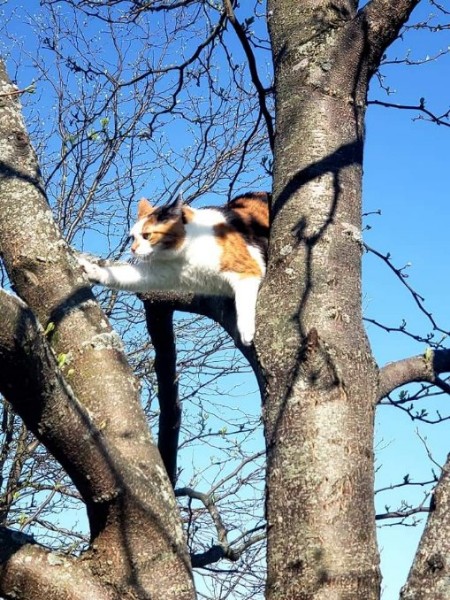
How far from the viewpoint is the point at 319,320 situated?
1.77 m

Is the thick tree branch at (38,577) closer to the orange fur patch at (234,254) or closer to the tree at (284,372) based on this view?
the tree at (284,372)

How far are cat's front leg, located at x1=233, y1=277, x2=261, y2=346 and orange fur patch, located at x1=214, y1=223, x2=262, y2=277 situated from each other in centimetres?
9

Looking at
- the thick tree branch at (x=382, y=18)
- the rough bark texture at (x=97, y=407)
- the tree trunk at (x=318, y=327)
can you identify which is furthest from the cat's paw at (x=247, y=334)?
the thick tree branch at (x=382, y=18)

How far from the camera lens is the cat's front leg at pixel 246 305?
6.91ft

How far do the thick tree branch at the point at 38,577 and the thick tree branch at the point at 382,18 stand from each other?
5.21ft

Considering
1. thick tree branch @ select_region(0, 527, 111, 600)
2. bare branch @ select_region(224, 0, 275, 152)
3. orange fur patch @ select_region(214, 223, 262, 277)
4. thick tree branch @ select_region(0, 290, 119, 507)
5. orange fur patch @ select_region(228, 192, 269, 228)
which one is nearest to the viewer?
thick tree branch @ select_region(0, 290, 119, 507)

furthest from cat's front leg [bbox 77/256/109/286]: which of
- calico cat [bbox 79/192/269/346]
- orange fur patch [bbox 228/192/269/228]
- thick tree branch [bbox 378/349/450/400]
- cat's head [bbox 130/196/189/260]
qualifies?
thick tree branch [bbox 378/349/450/400]

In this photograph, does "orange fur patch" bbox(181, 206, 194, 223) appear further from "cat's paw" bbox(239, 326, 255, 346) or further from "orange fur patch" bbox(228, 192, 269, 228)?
"cat's paw" bbox(239, 326, 255, 346)

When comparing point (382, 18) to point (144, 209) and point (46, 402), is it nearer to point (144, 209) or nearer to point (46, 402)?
point (46, 402)

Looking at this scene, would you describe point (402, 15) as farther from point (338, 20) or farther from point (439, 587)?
point (439, 587)

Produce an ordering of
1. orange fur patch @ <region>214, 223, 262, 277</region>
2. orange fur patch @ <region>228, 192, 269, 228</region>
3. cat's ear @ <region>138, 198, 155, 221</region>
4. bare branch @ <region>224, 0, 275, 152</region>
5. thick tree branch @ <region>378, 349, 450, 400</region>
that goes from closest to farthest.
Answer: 1. thick tree branch @ <region>378, 349, 450, 400</region>
2. bare branch @ <region>224, 0, 275, 152</region>
3. orange fur patch @ <region>214, 223, 262, 277</region>
4. orange fur patch @ <region>228, 192, 269, 228</region>
5. cat's ear @ <region>138, 198, 155, 221</region>

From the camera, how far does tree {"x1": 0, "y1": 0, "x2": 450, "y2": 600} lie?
4.97 ft

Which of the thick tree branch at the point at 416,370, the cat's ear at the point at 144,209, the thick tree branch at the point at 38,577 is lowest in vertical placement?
the thick tree branch at the point at 38,577

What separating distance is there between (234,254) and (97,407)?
138cm
